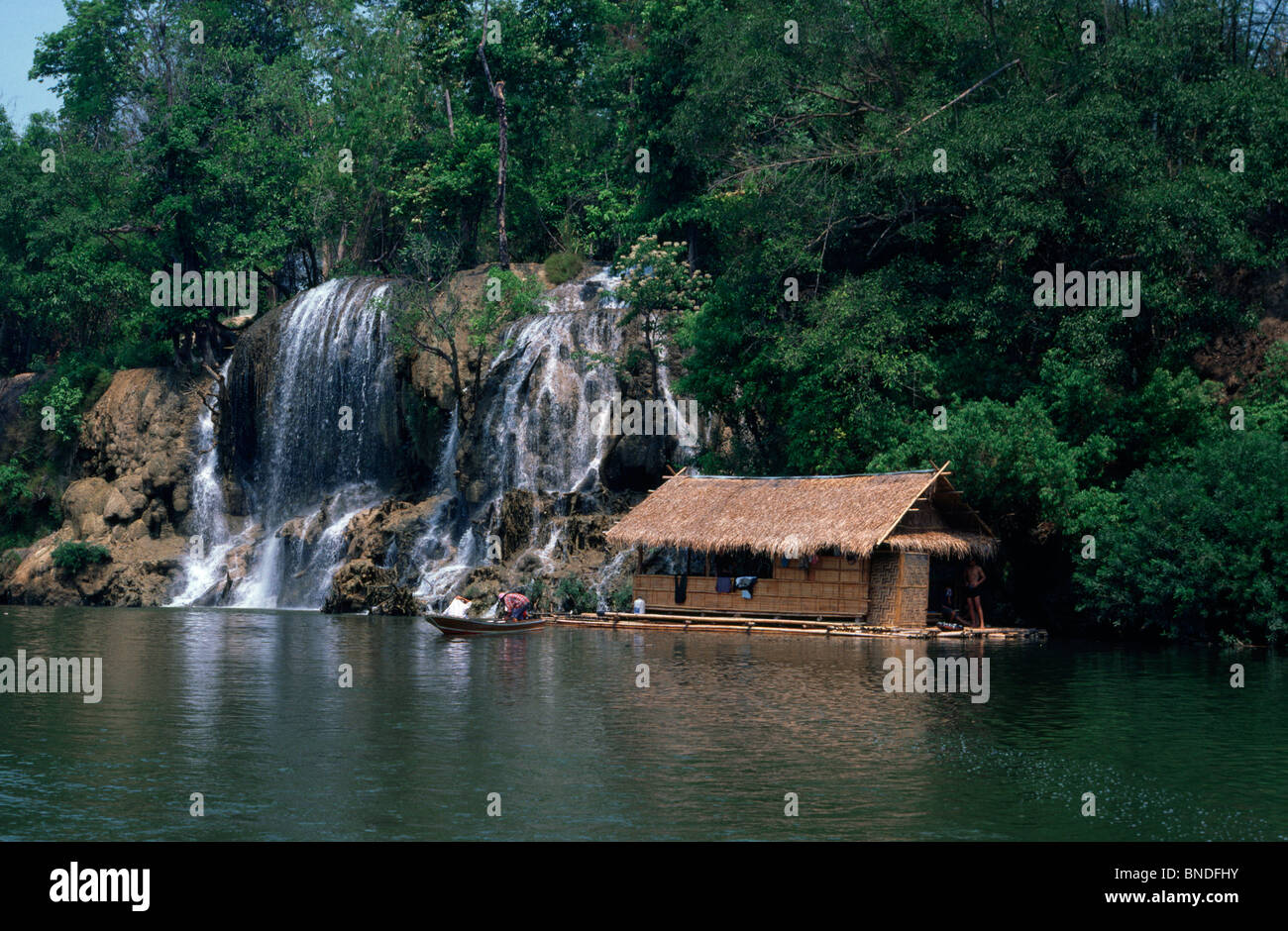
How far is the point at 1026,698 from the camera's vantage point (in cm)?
2189

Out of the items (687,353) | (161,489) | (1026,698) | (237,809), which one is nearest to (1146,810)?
(1026,698)

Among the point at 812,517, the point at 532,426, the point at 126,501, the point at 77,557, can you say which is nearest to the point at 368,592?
the point at 532,426

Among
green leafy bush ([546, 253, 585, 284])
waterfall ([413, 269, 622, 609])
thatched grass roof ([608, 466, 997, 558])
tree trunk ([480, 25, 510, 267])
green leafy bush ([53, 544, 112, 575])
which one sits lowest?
green leafy bush ([53, 544, 112, 575])

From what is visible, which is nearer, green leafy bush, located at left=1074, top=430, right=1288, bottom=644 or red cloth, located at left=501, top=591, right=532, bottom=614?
green leafy bush, located at left=1074, top=430, right=1288, bottom=644

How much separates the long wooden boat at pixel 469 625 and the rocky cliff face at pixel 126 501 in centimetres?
1752

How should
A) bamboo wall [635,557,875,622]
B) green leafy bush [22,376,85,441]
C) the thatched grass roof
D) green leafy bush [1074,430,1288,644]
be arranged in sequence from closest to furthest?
green leafy bush [1074,430,1288,644] → the thatched grass roof → bamboo wall [635,557,875,622] → green leafy bush [22,376,85,441]

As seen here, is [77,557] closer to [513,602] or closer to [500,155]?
[513,602]

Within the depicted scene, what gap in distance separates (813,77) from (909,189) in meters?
5.17

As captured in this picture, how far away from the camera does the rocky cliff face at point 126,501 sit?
46438 millimetres

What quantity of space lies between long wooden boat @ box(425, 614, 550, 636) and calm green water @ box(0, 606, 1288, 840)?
12.2 feet

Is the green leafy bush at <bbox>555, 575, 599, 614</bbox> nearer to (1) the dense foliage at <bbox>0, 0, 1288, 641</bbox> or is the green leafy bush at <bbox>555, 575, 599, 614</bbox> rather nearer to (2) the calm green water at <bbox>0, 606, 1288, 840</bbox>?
(1) the dense foliage at <bbox>0, 0, 1288, 641</bbox>

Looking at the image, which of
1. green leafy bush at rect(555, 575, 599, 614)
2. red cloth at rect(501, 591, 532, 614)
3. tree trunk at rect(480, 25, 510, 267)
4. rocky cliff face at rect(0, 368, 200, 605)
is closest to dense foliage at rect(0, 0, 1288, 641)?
tree trunk at rect(480, 25, 510, 267)

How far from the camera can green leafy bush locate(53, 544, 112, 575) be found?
152 feet

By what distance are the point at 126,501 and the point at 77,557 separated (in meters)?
2.93
